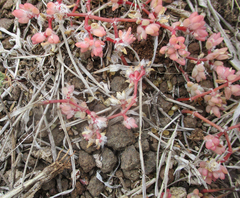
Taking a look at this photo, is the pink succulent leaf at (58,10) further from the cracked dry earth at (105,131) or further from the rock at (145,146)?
the rock at (145,146)

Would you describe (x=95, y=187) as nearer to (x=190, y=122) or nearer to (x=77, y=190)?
(x=77, y=190)

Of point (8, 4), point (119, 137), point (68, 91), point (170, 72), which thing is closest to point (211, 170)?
point (119, 137)

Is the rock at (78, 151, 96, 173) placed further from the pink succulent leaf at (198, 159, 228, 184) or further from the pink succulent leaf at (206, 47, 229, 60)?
the pink succulent leaf at (206, 47, 229, 60)

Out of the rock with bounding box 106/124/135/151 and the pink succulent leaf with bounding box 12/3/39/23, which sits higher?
the pink succulent leaf with bounding box 12/3/39/23

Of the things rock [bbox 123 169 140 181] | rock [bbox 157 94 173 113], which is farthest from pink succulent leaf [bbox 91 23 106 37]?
rock [bbox 123 169 140 181]

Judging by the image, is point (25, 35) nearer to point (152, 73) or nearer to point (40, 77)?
point (40, 77)

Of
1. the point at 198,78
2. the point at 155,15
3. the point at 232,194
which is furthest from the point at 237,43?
the point at 232,194

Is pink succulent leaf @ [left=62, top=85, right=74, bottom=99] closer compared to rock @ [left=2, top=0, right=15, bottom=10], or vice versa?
pink succulent leaf @ [left=62, top=85, right=74, bottom=99]
